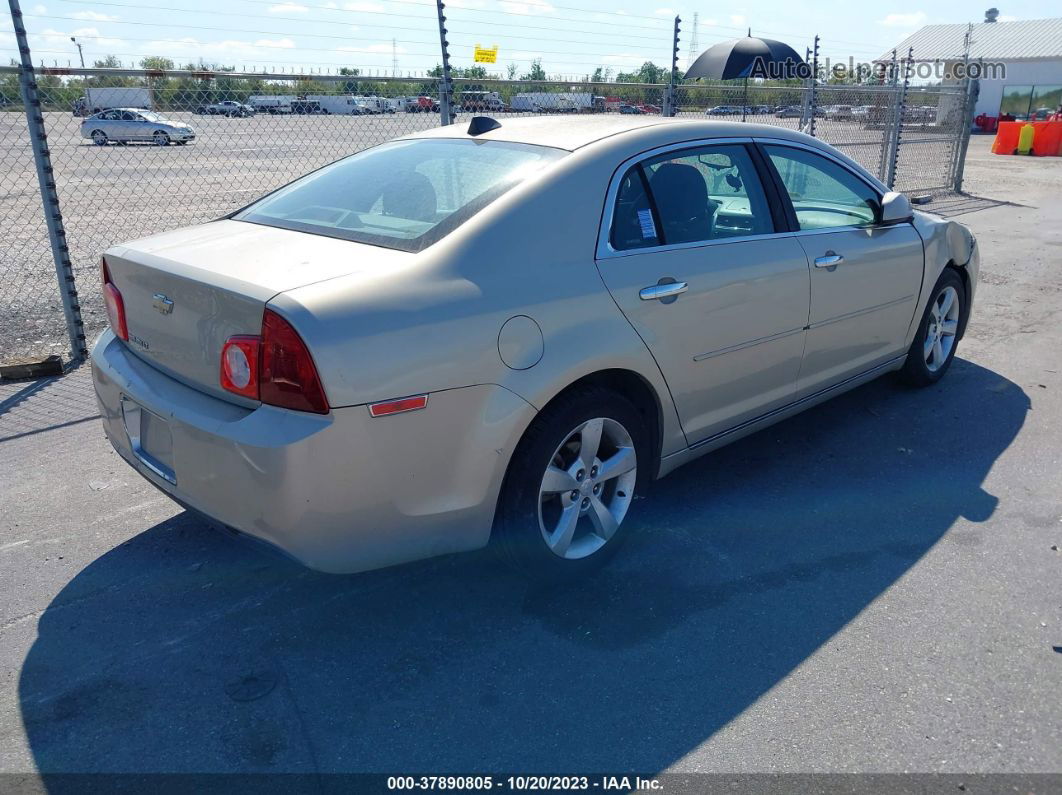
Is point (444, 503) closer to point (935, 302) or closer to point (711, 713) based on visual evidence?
point (711, 713)

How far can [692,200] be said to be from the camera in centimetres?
368

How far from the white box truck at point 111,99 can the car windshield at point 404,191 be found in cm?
380

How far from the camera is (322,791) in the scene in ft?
7.87

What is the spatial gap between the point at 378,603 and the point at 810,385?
2346 millimetres

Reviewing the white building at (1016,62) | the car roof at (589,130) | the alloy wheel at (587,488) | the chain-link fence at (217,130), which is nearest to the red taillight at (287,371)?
the alloy wheel at (587,488)

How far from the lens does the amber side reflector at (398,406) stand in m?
2.60

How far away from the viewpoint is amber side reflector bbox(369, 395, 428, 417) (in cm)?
260

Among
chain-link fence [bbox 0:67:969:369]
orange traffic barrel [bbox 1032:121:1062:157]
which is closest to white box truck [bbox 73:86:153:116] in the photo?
chain-link fence [bbox 0:67:969:369]

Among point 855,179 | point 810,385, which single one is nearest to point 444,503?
point 810,385

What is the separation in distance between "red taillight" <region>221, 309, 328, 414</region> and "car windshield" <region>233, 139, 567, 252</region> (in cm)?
60

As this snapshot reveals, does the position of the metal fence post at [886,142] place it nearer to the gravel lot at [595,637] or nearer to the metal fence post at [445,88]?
the metal fence post at [445,88]

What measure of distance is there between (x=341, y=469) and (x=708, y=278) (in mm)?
1732

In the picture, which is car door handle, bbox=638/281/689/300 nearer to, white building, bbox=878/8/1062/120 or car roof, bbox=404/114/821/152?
car roof, bbox=404/114/821/152

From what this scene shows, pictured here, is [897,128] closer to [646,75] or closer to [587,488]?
Result: [646,75]
